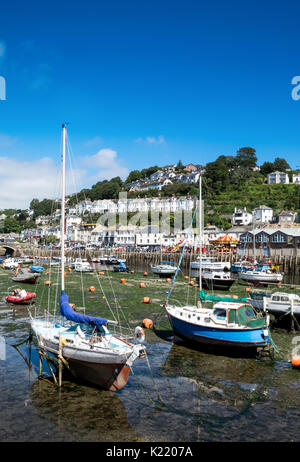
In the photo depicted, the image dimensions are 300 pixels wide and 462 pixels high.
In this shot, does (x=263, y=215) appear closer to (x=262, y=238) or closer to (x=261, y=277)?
(x=262, y=238)

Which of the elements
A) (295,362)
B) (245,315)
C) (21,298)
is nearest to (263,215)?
(21,298)

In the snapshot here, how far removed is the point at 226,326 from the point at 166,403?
6.66 metres

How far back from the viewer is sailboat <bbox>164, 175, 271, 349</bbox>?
18.7m

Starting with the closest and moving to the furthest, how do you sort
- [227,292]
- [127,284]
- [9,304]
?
[9,304]
[227,292]
[127,284]

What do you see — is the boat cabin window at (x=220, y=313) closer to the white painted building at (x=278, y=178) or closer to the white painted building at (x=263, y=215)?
the white painted building at (x=263, y=215)

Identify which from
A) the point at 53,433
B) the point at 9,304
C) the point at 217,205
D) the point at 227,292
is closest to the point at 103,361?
the point at 53,433

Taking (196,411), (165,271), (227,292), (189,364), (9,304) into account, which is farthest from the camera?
(165,271)

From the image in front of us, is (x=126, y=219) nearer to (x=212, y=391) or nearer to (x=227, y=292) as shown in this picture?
(x=227, y=292)

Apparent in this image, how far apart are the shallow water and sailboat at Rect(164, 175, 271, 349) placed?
1.02 metres

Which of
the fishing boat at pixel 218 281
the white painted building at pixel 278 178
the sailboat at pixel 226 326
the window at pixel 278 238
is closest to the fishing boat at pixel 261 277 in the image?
the fishing boat at pixel 218 281

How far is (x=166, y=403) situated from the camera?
44.9 ft

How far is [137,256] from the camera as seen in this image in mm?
100125

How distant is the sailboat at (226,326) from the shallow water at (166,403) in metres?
1.02
